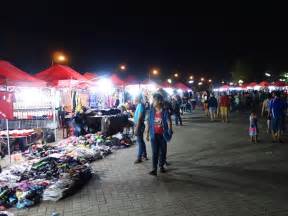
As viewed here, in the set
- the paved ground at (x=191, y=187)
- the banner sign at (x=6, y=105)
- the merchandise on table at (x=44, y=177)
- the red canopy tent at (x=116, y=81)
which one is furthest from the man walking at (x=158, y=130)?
the red canopy tent at (x=116, y=81)

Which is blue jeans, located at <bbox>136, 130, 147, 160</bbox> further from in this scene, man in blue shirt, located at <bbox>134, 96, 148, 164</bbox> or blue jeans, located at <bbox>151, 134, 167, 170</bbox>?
blue jeans, located at <bbox>151, 134, 167, 170</bbox>

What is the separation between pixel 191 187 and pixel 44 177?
10.0ft

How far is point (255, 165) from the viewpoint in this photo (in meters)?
8.47

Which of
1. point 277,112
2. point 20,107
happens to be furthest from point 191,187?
point 20,107

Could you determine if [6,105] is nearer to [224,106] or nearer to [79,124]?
[79,124]

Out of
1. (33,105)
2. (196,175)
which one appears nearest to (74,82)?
(33,105)

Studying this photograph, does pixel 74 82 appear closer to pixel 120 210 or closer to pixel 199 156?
pixel 199 156

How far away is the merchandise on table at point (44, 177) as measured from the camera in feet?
20.5

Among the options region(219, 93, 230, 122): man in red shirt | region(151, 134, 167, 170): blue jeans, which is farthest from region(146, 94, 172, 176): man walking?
region(219, 93, 230, 122): man in red shirt

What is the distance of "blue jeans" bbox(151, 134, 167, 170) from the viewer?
309 inches

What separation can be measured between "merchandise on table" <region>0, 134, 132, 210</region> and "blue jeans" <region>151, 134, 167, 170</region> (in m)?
1.49

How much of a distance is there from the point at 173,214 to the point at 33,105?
10.6 metres

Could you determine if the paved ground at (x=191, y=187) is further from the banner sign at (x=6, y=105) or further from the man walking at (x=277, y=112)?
the banner sign at (x=6, y=105)

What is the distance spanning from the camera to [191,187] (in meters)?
6.77
